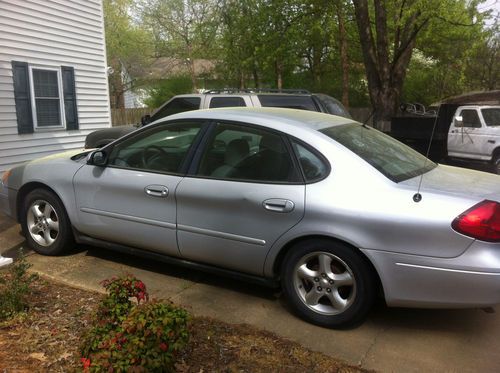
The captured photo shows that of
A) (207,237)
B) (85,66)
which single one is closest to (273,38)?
(85,66)

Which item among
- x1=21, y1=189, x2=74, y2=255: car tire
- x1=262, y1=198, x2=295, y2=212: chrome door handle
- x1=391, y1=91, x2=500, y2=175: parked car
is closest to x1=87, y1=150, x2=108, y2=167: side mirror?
x1=21, y1=189, x2=74, y2=255: car tire

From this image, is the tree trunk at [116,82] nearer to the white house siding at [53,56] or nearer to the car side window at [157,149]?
the white house siding at [53,56]

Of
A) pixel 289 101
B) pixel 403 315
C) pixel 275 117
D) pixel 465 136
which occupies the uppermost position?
pixel 289 101

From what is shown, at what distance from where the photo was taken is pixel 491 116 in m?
11.7

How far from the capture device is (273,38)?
1758 centimetres

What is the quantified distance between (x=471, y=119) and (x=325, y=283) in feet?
32.8

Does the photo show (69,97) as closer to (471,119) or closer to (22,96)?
(22,96)

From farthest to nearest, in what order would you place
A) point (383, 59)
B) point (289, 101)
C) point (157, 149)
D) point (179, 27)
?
point (179, 27), point (383, 59), point (289, 101), point (157, 149)

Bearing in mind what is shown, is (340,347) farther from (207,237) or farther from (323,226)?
(207,237)

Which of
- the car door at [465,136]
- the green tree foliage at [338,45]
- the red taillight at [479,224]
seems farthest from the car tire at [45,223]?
the green tree foliage at [338,45]

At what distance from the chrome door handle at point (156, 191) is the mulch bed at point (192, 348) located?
1.02 meters

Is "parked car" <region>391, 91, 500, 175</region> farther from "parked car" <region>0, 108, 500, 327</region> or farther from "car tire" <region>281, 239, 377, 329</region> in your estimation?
"car tire" <region>281, 239, 377, 329</region>

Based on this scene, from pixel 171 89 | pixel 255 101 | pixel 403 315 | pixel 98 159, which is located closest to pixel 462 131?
pixel 255 101

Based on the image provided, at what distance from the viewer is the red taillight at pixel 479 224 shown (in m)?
3.04
